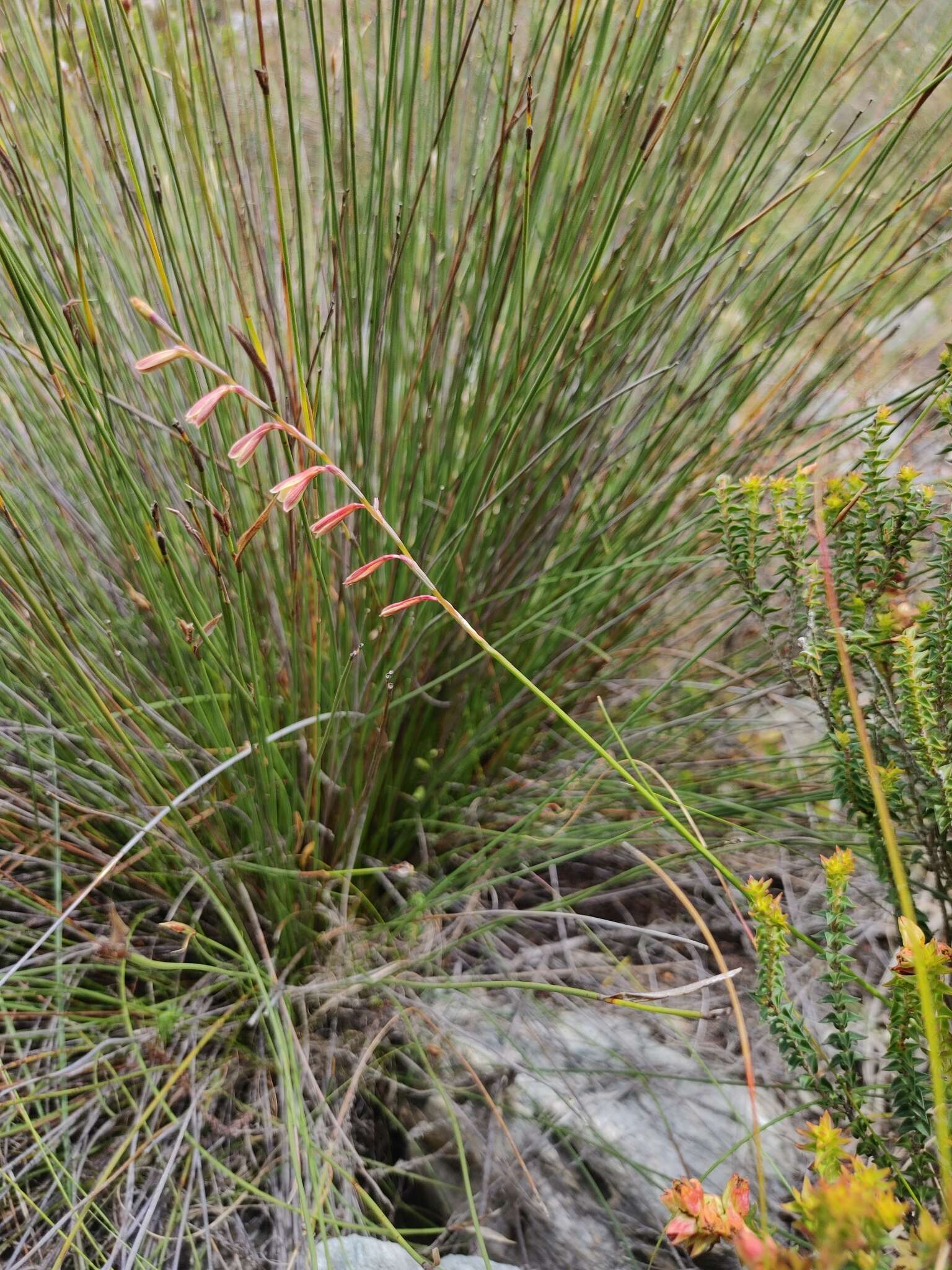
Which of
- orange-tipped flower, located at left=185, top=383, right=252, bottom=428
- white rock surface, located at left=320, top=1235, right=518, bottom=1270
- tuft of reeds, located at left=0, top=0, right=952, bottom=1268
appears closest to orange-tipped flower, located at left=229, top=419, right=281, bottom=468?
orange-tipped flower, located at left=185, top=383, right=252, bottom=428

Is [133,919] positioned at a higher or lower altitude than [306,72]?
lower

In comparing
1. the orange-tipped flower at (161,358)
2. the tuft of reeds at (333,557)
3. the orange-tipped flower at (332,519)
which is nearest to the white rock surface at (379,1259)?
the tuft of reeds at (333,557)

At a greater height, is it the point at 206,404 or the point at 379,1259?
the point at 206,404

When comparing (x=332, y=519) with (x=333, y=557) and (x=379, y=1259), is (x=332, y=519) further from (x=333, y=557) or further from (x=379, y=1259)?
(x=379, y=1259)

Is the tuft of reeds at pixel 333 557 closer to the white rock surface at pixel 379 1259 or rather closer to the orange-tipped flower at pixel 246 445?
the white rock surface at pixel 379 1259

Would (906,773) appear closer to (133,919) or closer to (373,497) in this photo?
(373,497)

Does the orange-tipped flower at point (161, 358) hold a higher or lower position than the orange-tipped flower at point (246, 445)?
higher

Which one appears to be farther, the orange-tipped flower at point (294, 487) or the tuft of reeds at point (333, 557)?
the tuft of reeds at point (333, 557)

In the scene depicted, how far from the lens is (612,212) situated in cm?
105

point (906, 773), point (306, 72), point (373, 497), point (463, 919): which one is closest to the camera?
point (906, 773)

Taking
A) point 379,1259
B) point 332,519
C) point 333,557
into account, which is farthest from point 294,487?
point 379,1259

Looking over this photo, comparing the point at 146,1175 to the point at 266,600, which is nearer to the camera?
the point at 146,1175

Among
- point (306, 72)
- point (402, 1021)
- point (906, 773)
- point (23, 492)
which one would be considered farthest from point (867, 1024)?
point (306, 72)

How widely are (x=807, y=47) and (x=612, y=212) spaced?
241 mm
